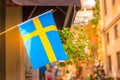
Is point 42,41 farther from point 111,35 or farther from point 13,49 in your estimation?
point 111,35

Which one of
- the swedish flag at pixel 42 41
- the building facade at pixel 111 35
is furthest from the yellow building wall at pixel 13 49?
the building facade at pixel 111 35

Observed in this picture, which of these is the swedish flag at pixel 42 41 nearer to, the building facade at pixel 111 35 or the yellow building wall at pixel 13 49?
the yellow building wall at pixel 13 49

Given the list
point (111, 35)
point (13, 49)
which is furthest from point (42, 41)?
point (111, 35)

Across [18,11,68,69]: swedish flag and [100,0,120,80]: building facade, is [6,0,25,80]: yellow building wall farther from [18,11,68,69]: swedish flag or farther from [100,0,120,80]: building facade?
[100,0,120,80]: building facade

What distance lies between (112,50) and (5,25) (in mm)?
28467

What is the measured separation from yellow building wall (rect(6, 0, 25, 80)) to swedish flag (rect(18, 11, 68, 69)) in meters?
2.21

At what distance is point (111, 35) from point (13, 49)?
93.4ft

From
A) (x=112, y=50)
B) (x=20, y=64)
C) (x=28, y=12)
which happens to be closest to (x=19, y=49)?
(x=20, y=64)

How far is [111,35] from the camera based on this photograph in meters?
36.1

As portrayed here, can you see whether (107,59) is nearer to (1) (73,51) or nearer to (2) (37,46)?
(1) (73,51)

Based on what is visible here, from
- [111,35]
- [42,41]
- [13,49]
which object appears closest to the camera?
[42,41]

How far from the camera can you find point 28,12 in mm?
8773

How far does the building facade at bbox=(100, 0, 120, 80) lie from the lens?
109 ft

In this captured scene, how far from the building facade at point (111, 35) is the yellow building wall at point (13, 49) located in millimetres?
24078
